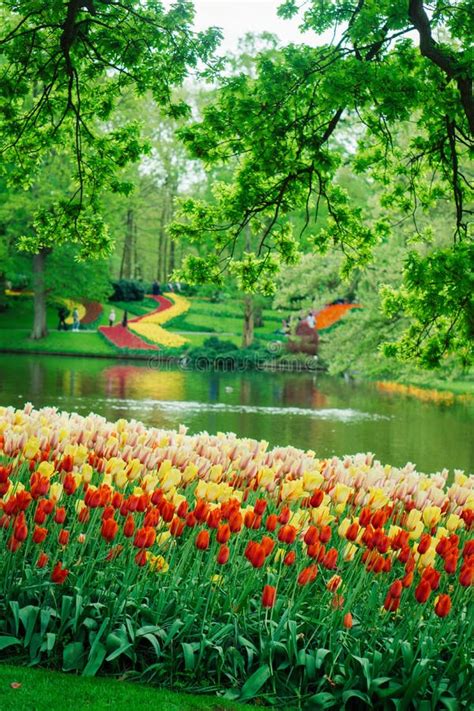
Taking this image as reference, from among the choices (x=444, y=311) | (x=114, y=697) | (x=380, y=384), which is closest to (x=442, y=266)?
(x=444, y=311)

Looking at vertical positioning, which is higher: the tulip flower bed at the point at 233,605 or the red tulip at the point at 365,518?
the red tulip at the point at 365,518

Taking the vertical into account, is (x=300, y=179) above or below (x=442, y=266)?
above

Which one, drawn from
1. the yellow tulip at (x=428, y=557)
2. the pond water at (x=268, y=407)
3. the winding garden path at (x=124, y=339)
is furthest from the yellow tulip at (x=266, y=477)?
the winding garden path at (x=124, y=339)

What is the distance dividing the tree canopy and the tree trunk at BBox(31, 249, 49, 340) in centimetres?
3296

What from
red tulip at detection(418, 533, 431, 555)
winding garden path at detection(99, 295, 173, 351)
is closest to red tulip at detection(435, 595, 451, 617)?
red tulip at detection(418, 533, 431, 555)

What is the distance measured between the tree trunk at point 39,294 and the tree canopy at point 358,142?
32962mm

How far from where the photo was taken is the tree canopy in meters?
7.00

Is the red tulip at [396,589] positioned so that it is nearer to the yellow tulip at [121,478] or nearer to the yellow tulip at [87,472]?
the yellow tulip at [121,478]

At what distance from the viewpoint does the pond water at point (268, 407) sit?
1802cm

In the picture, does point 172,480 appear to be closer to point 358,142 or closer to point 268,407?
point 358,142

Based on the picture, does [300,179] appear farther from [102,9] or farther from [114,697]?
[114,697]

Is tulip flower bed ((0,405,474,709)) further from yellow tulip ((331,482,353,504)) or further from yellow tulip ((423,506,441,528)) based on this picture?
yellow tulip ((331,482,353,504))

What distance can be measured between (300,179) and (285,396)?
19.0m

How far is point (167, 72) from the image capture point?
870 centimetres
